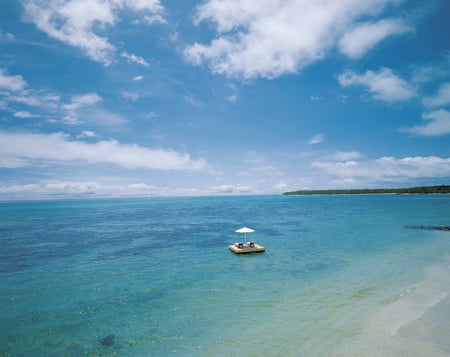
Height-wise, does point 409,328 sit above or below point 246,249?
above

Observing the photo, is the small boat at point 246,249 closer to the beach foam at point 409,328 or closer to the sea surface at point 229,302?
the sea surface at point 229,302

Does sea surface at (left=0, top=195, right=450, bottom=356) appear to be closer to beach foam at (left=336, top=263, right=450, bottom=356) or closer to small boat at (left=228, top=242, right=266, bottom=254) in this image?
beach foam at (left=336, top=263, right=450, bottom=356)

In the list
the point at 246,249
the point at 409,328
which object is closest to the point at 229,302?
the point at 409,328

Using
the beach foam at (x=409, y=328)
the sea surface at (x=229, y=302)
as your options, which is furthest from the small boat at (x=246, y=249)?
the beach foam at (x=409, y=328)

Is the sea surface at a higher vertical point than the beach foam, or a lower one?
lower

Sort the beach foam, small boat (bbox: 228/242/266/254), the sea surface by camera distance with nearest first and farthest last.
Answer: the beach foam
the sea surface
small boat (bbox: 228/242/266/254)

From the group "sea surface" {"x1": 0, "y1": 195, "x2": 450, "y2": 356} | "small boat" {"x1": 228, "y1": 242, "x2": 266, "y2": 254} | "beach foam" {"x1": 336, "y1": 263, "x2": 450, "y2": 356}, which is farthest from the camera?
"small boat" {"x1": 228, "y1": 242, "x2": 266, "y2": 254}

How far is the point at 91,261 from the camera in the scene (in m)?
32.9

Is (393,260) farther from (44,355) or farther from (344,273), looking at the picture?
(44,355)

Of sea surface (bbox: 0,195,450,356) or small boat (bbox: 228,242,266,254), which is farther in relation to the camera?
small boat (bbox: 228,242,266,254)

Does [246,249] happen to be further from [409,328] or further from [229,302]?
[409,328]

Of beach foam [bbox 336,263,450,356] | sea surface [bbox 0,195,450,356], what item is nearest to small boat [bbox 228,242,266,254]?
sea surface [bbox 0,195,450,356]

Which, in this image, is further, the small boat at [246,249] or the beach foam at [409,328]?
the small boat at [246,249]

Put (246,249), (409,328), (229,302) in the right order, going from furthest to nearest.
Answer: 1. (246,249)
2. (229,302)
3. (409,328)
